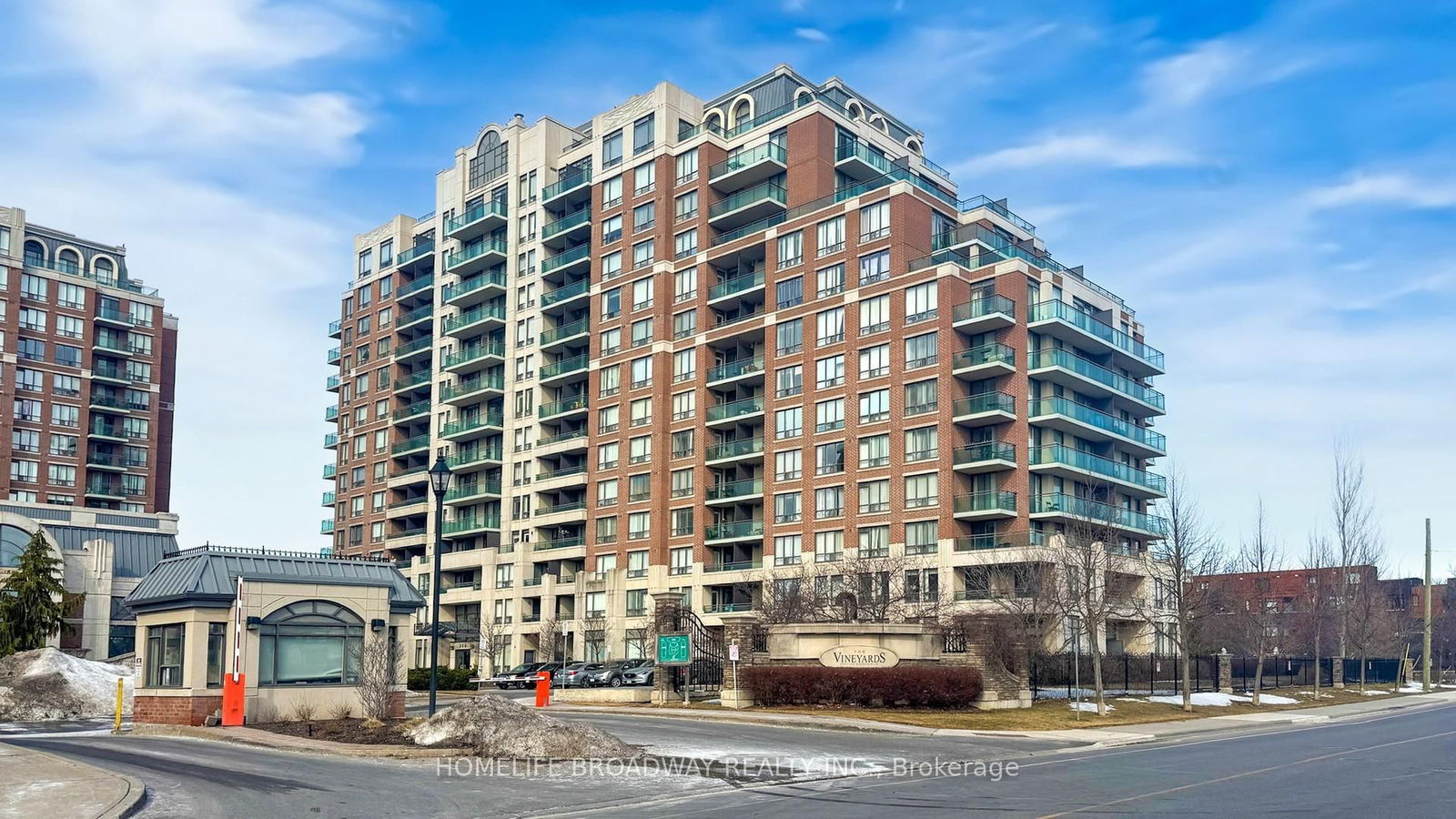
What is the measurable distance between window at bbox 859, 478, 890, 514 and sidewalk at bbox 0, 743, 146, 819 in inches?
2213

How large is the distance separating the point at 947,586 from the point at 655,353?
28131mm

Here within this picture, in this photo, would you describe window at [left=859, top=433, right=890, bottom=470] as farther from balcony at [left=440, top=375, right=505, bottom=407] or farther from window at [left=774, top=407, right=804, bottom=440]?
balcony at [left=440, top=375, right=505, bottom=407]

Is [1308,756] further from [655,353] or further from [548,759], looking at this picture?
[655,353]

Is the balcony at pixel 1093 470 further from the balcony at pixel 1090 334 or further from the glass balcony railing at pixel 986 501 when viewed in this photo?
the balcony at pixel 1090 334

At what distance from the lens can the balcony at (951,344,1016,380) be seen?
72125 millimetres

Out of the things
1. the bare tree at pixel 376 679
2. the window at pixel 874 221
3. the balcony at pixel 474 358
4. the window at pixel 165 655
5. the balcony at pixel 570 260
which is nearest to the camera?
the bare tree at pixel 376 679

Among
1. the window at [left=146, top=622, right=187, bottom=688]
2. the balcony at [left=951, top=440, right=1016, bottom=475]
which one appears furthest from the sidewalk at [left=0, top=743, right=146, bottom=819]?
the balcony at [left=951, top=440, right=1016, bottom=475]

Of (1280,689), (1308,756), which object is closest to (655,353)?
(1280,689)

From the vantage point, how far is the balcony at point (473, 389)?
102m

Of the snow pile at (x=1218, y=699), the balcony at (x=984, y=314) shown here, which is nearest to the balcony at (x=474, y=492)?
the balcony at (x=984, y=314)

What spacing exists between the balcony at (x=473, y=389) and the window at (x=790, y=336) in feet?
92.9

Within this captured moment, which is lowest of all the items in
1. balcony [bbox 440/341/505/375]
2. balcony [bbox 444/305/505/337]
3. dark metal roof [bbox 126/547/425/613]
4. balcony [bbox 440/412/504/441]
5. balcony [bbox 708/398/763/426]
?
dark metal roof [bbox 126/547/425/613]

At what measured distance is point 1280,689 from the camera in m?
66.7

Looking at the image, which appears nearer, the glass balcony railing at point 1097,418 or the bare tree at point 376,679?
the bare tree at point 376,679
